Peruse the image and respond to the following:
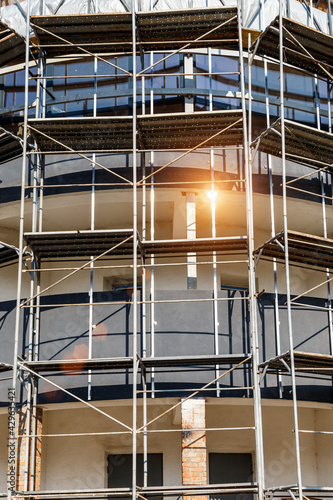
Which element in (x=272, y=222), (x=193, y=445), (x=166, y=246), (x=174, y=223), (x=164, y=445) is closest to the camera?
(x=193, y=445)

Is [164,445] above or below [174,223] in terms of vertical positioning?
below

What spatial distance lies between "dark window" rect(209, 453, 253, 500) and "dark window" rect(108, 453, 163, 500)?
1211 mm

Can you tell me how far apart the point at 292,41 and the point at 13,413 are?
9559 millimetres

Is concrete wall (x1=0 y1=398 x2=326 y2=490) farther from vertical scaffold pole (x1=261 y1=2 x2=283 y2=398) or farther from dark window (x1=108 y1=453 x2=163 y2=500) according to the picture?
vertical scaffold pole (x1=261 y1=2 x2=283 y2=398)

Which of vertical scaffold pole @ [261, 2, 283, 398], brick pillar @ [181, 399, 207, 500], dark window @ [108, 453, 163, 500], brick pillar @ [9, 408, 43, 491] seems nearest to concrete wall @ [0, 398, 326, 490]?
dark window @ [108, 453, 163, 500]

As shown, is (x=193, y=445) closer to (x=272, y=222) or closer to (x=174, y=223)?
(x=272, y=222)

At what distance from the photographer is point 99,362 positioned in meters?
15.5

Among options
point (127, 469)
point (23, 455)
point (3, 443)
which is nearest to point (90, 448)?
point (127, 469)

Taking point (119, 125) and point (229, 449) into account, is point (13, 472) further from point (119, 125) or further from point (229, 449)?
point (119, 125)

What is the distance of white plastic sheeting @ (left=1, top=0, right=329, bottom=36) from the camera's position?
1897 cm

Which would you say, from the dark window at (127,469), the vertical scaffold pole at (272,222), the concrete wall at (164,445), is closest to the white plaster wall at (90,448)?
the concrete wall at (164,445)

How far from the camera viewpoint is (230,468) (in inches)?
764

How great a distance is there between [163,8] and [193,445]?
9.71 metres

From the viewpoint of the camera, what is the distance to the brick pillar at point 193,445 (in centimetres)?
1588
